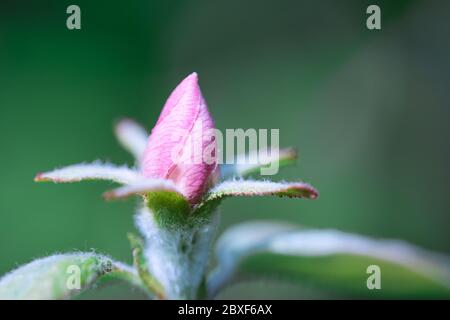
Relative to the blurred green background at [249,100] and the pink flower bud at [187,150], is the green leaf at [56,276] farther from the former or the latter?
the blurred green background at [249,100]

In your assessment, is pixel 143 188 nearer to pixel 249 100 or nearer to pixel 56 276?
pixel 56 276

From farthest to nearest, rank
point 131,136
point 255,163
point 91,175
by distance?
point 131,136 < point 255,163 < point 91,175

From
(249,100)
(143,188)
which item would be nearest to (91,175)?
(143,188)

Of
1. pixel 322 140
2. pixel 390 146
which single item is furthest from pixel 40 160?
pixel 390 146

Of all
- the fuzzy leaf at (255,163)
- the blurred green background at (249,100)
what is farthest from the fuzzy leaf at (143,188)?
the blurred green background at (249,100)

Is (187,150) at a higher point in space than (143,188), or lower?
higher

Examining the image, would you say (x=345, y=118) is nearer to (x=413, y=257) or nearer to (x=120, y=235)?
(x=120, y=235)
